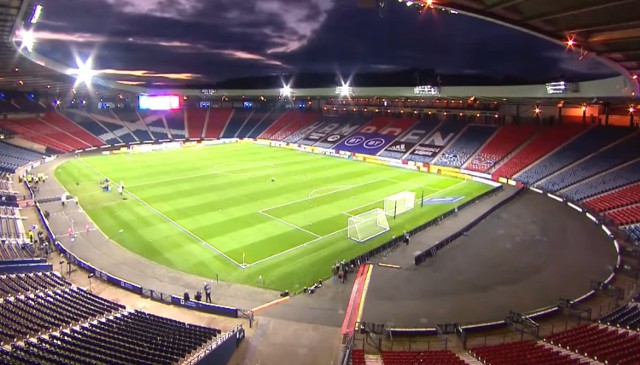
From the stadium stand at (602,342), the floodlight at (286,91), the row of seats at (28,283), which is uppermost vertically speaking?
the floodlight at (286,91)

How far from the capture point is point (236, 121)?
301 feet

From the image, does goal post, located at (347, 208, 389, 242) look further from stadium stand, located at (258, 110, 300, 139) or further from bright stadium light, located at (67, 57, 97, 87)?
stadium stand, located at (258, 110, 300, 139)

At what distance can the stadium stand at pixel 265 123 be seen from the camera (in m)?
85.6

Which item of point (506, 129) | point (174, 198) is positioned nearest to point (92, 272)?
point (174, 198)

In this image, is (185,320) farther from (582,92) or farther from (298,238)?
(582,92)

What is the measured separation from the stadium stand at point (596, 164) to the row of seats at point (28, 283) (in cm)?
4052

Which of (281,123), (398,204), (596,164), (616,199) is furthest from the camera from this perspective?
(281,123)

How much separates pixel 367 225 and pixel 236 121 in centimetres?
6623

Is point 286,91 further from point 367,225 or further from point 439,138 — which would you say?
point 367,225

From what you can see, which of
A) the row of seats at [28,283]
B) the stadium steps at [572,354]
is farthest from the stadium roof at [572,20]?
the row of seats at [28,283]

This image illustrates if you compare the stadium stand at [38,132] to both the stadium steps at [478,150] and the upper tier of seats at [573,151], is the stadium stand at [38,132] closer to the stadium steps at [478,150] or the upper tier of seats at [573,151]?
the stadium steps at [478,150]

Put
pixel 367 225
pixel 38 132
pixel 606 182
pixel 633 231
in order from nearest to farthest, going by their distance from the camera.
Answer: pixel 633 231, pixel 367 225, pixel 606 182, pixel 38 132

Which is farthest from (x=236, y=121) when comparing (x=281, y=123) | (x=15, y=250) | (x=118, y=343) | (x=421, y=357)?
(x=421, y=357)

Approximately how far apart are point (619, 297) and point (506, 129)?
40322 millimetres
